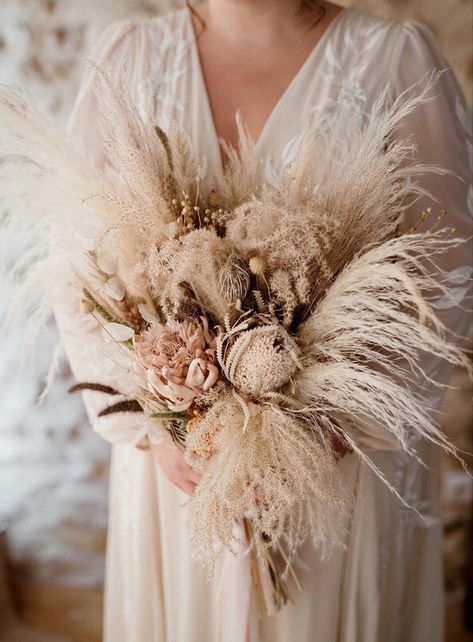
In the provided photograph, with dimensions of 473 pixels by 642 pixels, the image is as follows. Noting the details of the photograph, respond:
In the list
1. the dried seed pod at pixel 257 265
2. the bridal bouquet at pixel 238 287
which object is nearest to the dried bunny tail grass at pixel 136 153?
the bridal bouquet at pixel 238 287

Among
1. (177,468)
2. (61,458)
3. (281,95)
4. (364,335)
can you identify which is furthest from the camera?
(61,458)

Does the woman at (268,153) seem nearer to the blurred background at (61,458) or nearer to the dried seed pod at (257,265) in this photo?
the dried seed pod at (257,265)

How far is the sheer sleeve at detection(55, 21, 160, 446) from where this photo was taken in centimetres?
82

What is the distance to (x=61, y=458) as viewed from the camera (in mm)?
1692

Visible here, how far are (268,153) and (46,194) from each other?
1.18 feet

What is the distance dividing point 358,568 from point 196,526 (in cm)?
42

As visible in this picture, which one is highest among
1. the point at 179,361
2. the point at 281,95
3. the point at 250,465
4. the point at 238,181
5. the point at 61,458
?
the point at 281,95

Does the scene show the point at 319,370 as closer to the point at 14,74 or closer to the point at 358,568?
the point at 358,568

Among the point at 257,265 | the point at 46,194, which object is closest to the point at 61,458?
the point at 46,194

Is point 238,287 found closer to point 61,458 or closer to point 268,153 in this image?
point 268,153

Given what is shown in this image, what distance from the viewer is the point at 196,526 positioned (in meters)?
0.61

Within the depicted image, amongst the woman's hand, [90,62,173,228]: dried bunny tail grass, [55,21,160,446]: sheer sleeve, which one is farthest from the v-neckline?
the woman's hand

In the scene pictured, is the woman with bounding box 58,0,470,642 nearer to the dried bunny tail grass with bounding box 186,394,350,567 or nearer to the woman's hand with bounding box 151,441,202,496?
the woman's hand with bounding box 151,441,202,496

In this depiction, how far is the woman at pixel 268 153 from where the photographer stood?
851 millimetres
